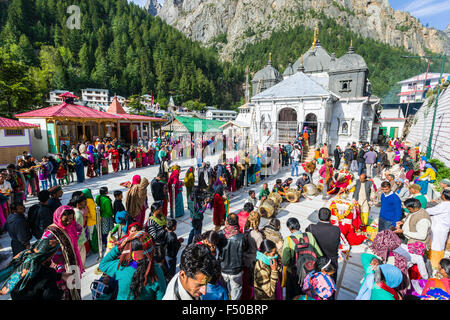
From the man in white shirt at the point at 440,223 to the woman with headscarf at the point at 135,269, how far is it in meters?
4.98

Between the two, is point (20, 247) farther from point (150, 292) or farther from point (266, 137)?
point (266, 137)

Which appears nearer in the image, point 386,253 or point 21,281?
point 21,281

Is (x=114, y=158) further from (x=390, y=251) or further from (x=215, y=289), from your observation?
(x=390, y=251)

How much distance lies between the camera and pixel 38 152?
17.8m

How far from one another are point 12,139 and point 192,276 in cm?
1831

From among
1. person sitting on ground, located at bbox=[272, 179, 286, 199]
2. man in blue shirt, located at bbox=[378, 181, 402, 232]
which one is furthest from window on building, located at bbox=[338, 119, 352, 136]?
man in blue shirt, located at bbox=[378, 181, 402, 232]

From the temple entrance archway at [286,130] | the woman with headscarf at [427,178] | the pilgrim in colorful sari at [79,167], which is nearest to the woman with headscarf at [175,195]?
the pilgrim in colorful sari at [79,167]

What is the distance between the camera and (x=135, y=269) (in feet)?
7.52

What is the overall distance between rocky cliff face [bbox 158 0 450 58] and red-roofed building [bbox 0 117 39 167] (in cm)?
11551

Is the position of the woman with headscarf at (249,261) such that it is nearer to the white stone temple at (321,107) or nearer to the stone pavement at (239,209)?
the stone pavement at (239,209)

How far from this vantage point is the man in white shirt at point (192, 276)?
1.81 metres

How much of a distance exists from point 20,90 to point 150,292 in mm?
27783

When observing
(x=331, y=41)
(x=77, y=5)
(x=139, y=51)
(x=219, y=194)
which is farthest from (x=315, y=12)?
(x=219, y=194)

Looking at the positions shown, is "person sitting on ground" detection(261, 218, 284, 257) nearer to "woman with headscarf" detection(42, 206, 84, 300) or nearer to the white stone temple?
"woman with headscarf" detection(42, 206, 84, 300)
